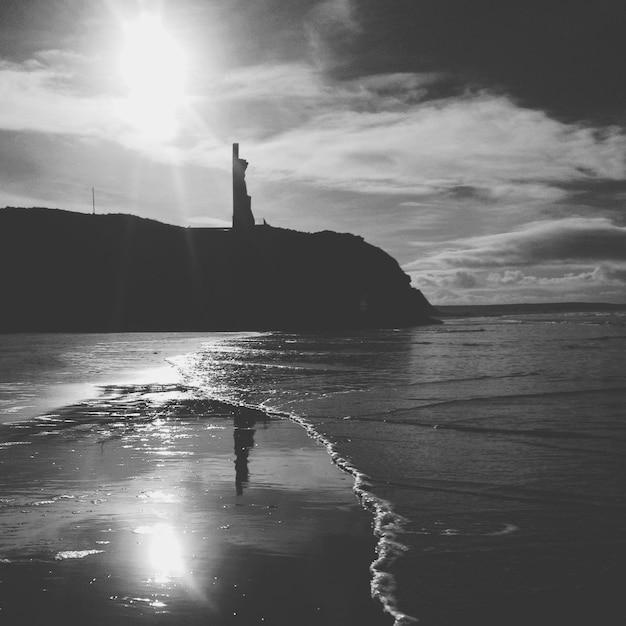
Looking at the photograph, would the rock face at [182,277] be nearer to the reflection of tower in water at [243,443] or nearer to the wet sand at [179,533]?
the reflection of tower in water at [243,443]

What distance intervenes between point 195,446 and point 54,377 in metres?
12.0

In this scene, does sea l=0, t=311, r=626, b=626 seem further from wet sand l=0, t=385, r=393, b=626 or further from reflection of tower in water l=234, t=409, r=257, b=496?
reflection of tower in water l=234, t=409, r=257, b=496

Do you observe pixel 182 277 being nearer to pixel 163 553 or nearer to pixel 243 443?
pixel 243 443

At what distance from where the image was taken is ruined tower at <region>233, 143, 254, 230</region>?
101938mm

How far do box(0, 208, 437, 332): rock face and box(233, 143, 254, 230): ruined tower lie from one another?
253cm

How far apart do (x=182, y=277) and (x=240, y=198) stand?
17702 mm

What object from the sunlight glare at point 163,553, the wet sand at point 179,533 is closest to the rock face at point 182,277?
the wet sand at point 179,533

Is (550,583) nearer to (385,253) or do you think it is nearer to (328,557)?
(328,557)

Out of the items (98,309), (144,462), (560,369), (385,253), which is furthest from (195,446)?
(385,253)

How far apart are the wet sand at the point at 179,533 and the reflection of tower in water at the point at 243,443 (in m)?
0.03

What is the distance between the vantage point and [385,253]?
136m

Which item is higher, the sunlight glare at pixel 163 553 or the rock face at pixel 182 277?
the rock face at pixel 182 277

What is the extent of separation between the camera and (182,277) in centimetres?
11569

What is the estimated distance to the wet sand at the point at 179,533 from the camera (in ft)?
13.2
